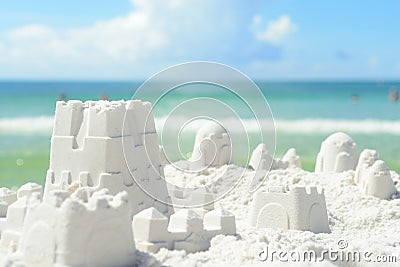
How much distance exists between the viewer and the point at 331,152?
70.7ft

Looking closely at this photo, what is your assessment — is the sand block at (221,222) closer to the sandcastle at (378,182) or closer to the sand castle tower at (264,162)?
the sandcastle at (378,182)

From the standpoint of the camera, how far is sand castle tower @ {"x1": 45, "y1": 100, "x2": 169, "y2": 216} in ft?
44.4

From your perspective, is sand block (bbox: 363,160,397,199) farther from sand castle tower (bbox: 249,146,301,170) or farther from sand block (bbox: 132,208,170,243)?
sand block (bbox: 132,208,170,243)

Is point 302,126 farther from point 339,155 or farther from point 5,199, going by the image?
point 5,199

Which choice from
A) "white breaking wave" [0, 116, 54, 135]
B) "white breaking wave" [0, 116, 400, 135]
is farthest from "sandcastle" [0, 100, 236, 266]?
"white breaking wave" [0, 116, 54, 135]

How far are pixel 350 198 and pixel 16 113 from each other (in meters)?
48.2

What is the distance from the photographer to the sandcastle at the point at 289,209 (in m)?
15.1

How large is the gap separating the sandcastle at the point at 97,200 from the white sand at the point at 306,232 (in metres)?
0.71

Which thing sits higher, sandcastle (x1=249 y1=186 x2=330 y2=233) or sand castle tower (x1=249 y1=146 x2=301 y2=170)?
sand castle tower (x1=249 y1=146 x2=301 y2=170)

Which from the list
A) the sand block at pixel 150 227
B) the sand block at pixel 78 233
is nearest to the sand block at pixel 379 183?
the sand block at pixel 150 227

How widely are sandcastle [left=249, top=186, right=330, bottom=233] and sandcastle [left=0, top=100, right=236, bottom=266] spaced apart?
168cm

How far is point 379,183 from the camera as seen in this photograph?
18.0m

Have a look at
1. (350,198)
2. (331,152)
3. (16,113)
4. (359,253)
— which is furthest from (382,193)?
(16,113)

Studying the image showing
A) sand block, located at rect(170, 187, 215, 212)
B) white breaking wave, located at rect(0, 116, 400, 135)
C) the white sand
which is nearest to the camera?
the white sand
